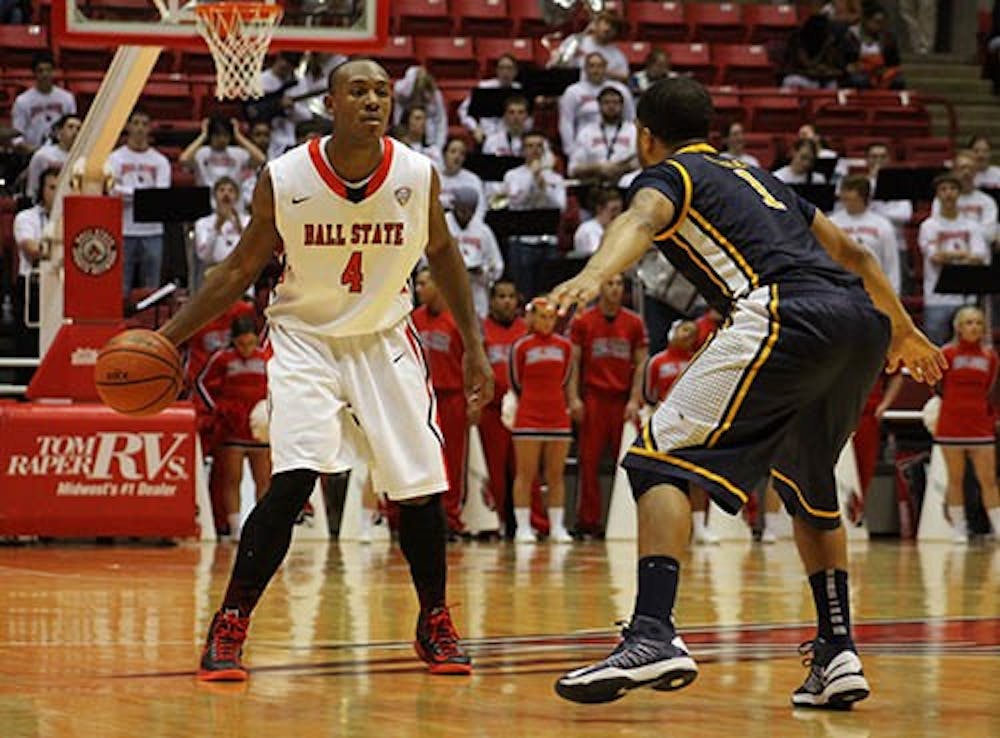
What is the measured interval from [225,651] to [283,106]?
1174 centimetres

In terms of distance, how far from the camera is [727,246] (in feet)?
19.7

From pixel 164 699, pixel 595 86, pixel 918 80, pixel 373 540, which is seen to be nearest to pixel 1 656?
pixel 164 699

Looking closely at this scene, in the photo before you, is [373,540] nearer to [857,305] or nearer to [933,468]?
[933,468]

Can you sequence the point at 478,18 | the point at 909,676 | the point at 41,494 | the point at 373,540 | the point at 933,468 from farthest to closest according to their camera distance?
the point at 478,18 < the point at 933,468 < the point at 373,540 < the point at 41,494 < the point at 909,676

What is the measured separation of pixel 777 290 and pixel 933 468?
10210 mm

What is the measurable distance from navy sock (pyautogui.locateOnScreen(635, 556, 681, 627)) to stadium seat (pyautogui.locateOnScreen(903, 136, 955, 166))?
52.9 feet

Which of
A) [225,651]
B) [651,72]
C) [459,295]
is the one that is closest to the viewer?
[225,651]

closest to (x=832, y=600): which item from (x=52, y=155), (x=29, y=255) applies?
(x=29, y=255)

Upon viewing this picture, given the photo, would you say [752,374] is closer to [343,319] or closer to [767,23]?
[343,319]

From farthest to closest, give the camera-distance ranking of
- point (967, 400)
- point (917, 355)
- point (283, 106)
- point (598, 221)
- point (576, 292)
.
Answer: point (283, 106) → point (598, 221) → point (967, 400) → point (917, 355) → point (576, 292)

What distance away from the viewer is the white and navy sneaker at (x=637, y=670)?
567 cm

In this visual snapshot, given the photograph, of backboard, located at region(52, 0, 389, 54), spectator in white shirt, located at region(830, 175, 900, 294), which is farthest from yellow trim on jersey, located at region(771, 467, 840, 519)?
spectator in white shirt, located at region(830, 175, 900, 294)

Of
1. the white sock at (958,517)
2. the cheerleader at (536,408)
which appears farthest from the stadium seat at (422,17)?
the white sock at (958,517)

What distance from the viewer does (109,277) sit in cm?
1330
